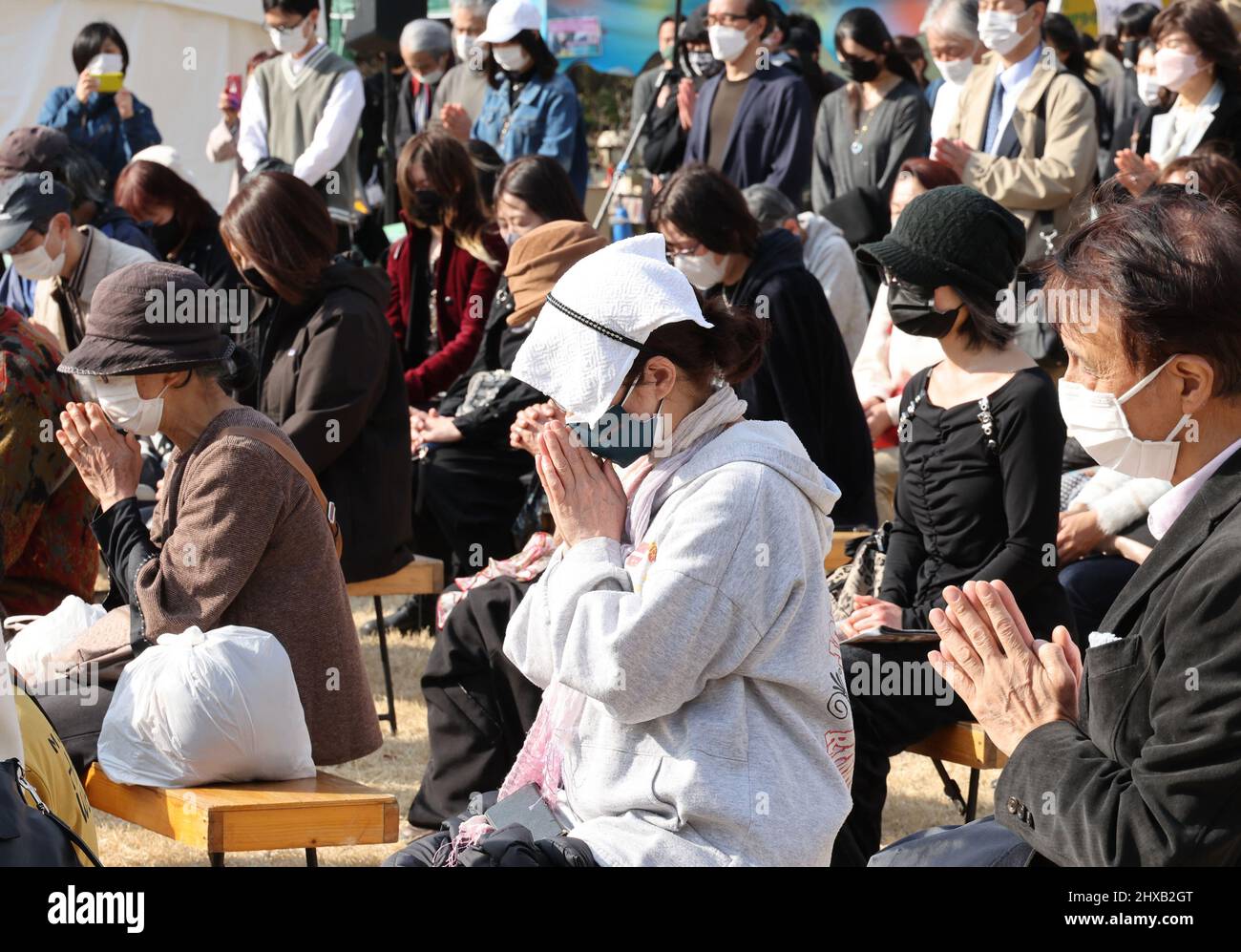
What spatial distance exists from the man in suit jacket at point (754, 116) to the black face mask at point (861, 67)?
0.28 metres

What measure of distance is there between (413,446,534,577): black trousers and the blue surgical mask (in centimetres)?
351

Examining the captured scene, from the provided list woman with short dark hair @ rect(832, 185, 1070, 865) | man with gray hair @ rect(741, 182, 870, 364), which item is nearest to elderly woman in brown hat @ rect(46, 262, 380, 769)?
woman with short dark hair @ rect(832, 185, 1070, 865)

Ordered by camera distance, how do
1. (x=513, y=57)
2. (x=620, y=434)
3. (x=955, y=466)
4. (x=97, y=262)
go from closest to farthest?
1. (x=620, y=434)
2. (x=955, y=466)
3. (x=97, y=262)
4. (x=513, y=57)

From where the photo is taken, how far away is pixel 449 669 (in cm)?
402

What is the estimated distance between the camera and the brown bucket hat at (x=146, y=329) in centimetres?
375

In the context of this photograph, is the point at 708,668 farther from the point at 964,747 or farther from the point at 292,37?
the point at 292,37

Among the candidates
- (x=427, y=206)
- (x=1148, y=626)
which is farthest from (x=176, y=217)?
(x=1148, y=626)

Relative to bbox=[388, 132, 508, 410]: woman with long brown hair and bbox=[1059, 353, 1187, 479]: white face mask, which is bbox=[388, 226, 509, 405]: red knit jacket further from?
bbox=[1059, 353, 1187, 479]: white face mask

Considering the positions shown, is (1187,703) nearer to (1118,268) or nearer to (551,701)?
(1118,268)

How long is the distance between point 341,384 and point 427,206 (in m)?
1.86

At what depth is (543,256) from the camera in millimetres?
5715

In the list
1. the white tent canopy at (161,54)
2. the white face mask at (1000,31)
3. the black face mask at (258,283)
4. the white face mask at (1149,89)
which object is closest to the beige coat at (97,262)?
the black face mask at (258,283)

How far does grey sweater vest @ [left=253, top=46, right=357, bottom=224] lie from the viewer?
879 cm
